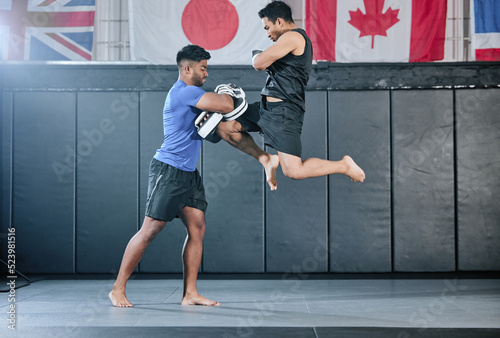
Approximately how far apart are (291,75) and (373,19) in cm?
291

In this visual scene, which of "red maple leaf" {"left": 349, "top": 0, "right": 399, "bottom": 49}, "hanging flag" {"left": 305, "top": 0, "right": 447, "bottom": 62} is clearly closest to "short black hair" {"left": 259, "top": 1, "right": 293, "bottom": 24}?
"hanging flag" {"left": 305, "top": 0, "right": 447, "bottom": 62}

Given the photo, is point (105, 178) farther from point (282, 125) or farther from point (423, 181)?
point (423, 181)

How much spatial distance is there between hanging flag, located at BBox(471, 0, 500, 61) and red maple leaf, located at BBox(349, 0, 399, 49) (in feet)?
3.18

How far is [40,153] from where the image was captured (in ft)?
21.7

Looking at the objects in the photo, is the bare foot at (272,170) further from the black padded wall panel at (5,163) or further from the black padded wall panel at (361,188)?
the black padded wall panel at (5,163)

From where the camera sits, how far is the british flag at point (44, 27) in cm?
652

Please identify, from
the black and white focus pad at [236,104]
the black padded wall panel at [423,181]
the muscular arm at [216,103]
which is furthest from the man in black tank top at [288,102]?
the black padded wall panel at [423,181]

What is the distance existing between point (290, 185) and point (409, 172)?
1.44m

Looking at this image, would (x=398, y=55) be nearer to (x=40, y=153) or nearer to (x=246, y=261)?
(x=246, y=261)

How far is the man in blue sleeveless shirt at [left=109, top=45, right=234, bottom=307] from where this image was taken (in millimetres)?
4039

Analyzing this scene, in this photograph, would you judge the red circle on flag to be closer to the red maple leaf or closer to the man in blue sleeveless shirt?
the red maple leaf

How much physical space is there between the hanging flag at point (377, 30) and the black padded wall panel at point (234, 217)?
169 centimetres

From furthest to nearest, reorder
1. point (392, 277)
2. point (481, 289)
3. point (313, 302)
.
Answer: point (392, 277)
point (481, 289)
point (313, 302)

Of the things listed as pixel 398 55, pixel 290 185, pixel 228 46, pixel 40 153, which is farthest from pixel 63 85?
pixel 398 55
